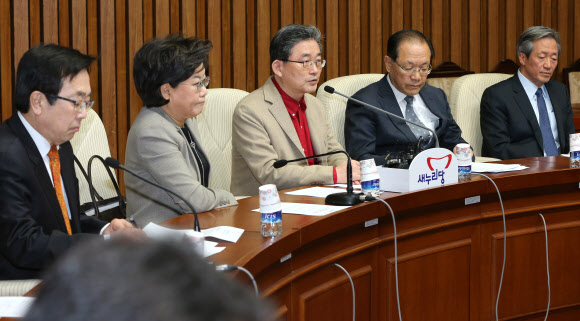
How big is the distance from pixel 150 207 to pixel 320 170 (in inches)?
32.4

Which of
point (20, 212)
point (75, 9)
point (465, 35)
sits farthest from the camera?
point (465, 35)

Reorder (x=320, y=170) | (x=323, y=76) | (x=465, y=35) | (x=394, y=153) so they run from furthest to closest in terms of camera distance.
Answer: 1. (x=465, y=35)
2. (x=323, y=76)
3. (x=394, y=153)
4. (x=320, y=170)

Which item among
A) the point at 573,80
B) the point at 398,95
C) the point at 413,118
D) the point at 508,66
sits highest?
the point at 508,66

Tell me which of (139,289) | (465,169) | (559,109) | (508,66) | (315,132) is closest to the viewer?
(139,289)

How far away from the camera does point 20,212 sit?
6.51 ft

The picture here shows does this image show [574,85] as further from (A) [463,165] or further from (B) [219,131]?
(B) [219,131]

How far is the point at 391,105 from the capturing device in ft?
12.9

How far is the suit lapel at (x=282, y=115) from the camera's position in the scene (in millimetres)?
3377

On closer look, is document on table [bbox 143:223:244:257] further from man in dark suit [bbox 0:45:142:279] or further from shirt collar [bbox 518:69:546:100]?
shirt collar [bbox 518:69:546:100]

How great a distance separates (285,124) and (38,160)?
1.50m

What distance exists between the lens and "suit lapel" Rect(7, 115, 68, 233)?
2078 millimetres

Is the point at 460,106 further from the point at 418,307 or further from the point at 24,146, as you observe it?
the point at 24,146

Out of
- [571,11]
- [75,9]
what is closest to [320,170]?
[75,9]

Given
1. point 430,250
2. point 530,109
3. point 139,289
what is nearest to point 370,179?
point 430,250
